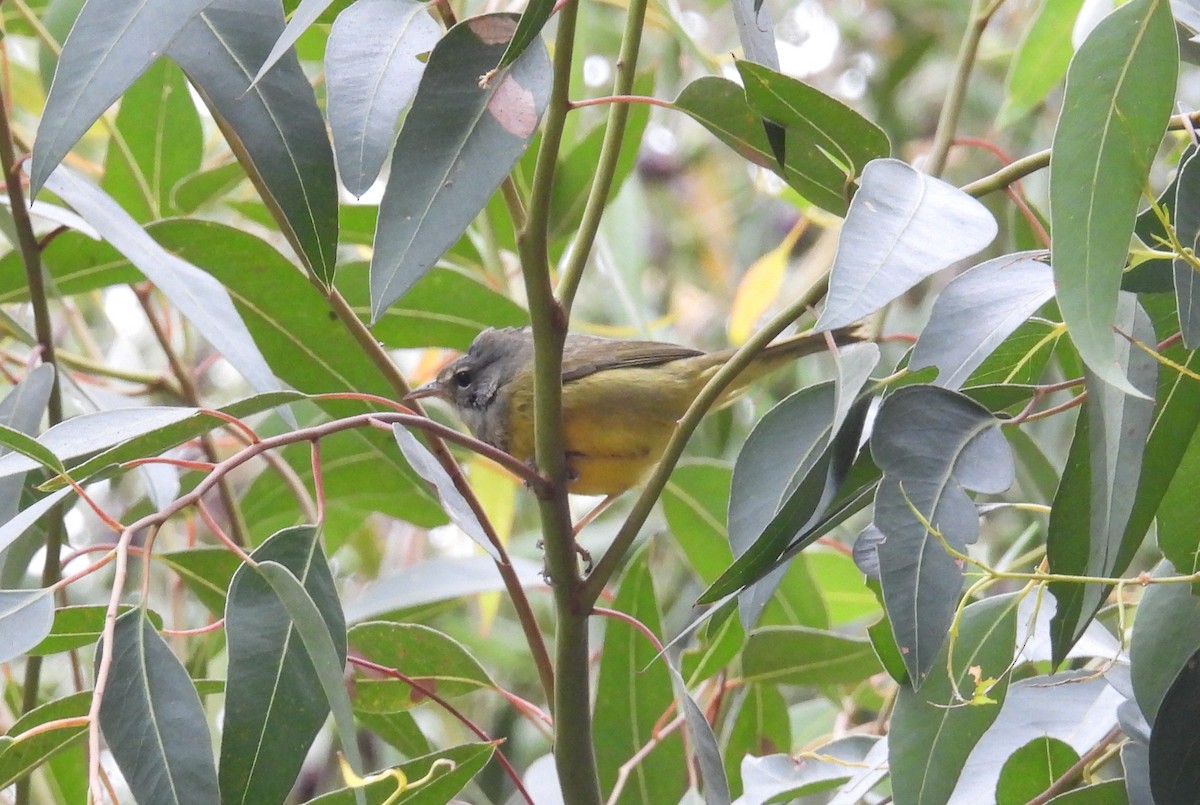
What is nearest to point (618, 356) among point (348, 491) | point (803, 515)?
point (348, 491)

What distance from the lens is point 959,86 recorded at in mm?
2961

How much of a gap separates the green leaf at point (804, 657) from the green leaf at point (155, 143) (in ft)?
6.28

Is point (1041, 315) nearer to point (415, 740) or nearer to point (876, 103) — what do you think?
point (415, 740)

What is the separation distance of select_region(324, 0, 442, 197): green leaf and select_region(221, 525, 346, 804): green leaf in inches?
22.5

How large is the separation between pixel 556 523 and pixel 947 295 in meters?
0.65

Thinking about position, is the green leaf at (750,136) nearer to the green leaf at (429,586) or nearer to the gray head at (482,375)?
the green leaf at (429,586)

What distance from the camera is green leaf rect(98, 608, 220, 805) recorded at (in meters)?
1.63

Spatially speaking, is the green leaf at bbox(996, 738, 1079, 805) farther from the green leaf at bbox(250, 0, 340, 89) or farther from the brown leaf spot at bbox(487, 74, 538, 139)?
the green leaf at bbox(250, 0, 340, 89)

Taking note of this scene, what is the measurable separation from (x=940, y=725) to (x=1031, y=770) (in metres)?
0.41

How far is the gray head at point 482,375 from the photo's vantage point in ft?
13.4

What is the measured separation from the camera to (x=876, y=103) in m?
6.88

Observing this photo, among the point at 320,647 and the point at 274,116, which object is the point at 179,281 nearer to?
the point at 274,116

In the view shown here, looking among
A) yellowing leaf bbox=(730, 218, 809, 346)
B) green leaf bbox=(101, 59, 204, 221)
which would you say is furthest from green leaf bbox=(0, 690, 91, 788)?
yellowing leaf bbox=(730, 218, 809, 346)

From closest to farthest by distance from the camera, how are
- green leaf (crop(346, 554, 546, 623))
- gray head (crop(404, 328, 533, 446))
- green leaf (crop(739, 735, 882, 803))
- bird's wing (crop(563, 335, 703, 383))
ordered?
green leaf (crop(739, 735, 882, 803))
green leaf (crop(346, 554, 546, 623))
bird's wing (crop(563, 335, 703, 383))
gray head (crop(404, 328, 533, 446))
